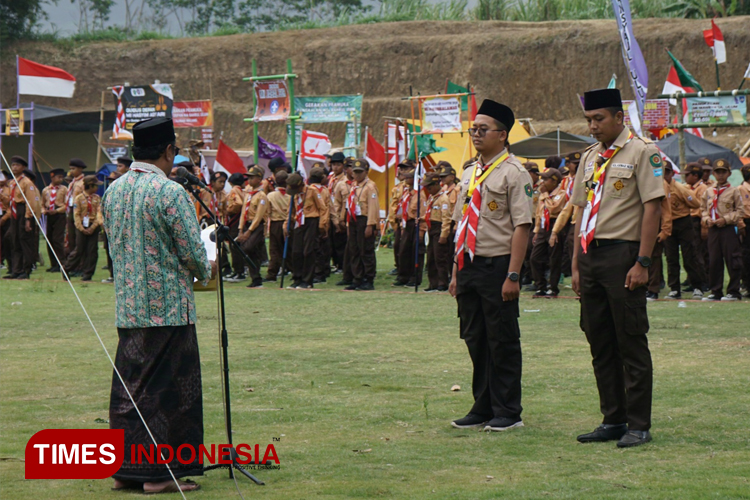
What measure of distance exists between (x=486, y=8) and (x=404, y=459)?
47.6 metres

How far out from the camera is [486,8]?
169ft

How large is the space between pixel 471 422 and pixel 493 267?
1.08 meters

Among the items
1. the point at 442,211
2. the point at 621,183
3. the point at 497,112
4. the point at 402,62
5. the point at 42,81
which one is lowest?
the point at 442,211

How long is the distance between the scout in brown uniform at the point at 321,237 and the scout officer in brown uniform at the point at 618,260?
488 inches

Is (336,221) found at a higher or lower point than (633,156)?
lower

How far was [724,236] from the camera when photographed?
615 inches

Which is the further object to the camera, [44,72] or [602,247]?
[44,72]

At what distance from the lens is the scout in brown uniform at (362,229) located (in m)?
18.4

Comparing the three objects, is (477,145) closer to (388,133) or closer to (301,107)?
(388,133)

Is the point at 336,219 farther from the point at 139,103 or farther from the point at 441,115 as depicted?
the point at 139,103

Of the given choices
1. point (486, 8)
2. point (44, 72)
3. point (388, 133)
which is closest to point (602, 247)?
point (388, 133)

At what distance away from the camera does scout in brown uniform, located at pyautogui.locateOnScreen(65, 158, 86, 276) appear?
21.3 m

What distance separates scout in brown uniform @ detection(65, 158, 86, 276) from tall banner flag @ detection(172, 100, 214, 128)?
37.8 ft

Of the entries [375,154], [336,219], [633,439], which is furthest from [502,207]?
[375,154]
